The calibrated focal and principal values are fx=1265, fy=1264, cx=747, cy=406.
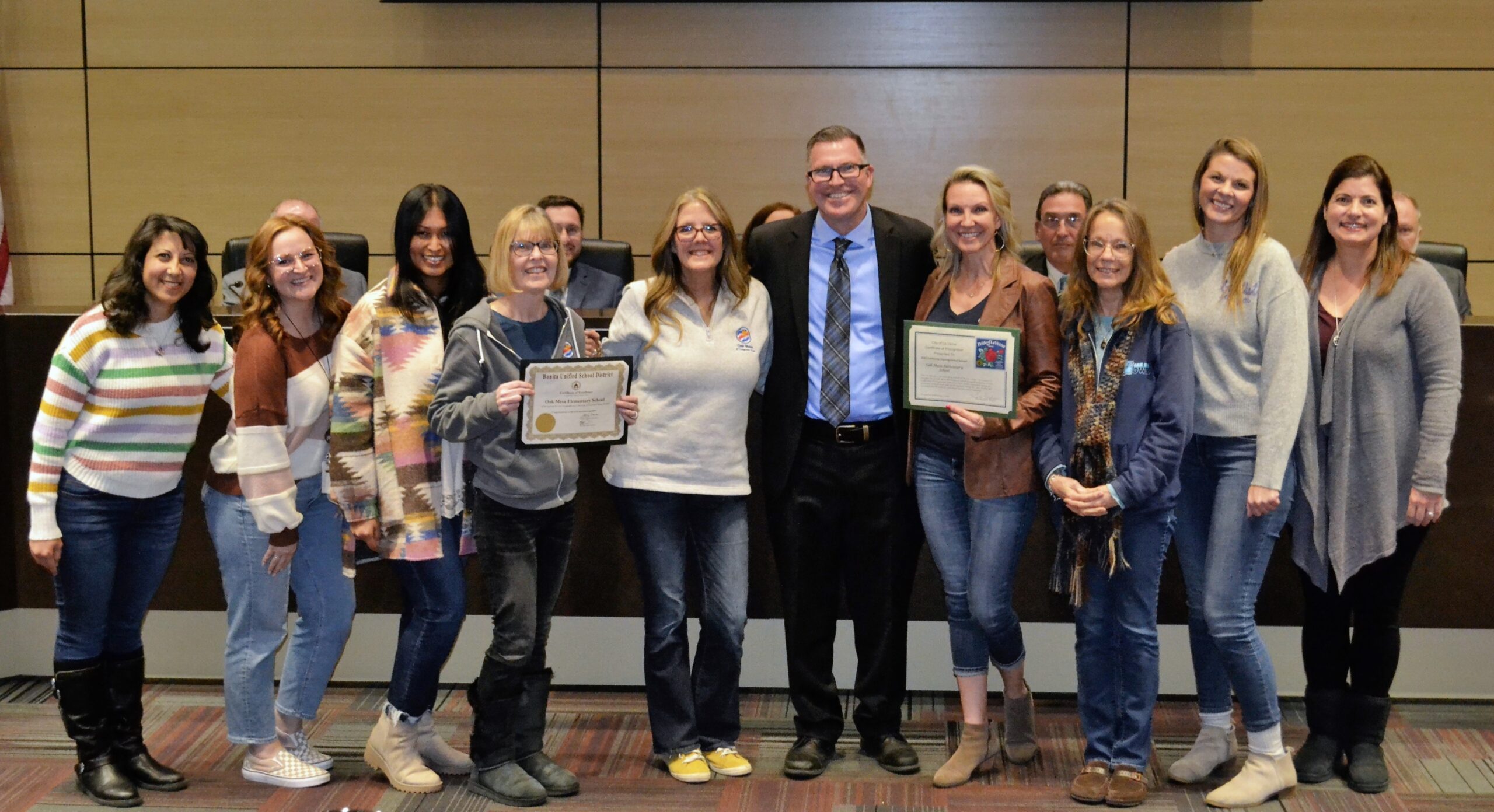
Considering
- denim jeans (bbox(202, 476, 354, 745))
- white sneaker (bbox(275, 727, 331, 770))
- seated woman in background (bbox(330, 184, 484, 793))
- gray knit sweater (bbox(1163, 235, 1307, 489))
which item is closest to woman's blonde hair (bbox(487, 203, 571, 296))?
seated woman in background (bbox(330, 184, 484, 793))

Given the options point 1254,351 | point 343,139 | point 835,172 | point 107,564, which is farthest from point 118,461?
point 343,139

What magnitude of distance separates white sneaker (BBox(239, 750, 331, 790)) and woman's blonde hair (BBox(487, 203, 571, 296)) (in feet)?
4.20

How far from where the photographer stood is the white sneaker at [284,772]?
3078mm

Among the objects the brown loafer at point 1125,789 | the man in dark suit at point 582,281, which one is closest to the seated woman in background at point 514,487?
the brown loafer at point 1125,789

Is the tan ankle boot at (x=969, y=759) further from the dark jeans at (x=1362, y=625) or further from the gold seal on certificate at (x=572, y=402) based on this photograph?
the gold seal on certificate at (x=572, y=402)

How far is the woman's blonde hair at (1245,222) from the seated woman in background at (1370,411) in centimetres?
21

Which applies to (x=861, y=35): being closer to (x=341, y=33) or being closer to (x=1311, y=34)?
(x=1311, y=34)

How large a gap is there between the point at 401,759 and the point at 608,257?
2.29m

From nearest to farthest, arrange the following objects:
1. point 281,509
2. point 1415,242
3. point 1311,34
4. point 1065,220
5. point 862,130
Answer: point 281,509 < point 1065,220 < point 1415,242 < point 1311,34 < point 862,130

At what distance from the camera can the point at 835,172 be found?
298 centimetres

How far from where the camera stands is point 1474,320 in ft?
11.6

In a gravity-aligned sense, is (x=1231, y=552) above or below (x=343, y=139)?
below

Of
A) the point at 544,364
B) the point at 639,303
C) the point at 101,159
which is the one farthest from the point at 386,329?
the point at 101,159

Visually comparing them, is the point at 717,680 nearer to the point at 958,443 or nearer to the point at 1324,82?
the point at 958,443
